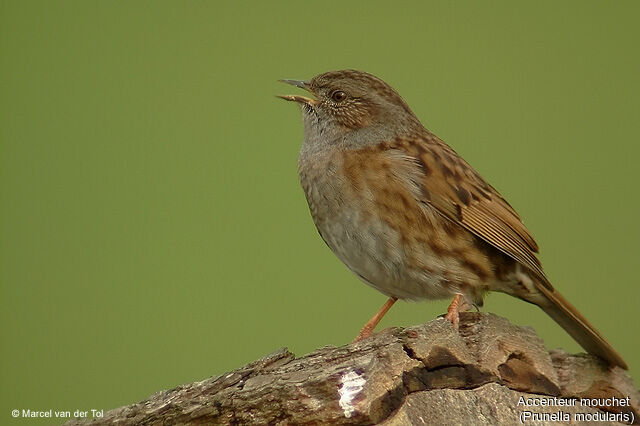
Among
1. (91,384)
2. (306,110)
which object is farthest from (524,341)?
(91,384)

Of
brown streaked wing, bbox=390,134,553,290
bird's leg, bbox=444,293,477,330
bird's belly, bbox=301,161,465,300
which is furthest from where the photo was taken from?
brown streaked wing, bbox=390,134,553,290

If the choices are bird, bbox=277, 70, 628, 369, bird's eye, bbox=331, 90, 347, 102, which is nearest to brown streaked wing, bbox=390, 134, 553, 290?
bird, bbox=277, 70, 628, 369

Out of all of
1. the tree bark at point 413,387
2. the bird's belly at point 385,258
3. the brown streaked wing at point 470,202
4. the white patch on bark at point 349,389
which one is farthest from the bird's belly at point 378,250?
the white patch on bark at point 349,389

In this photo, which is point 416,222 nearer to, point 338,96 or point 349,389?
point 338,96

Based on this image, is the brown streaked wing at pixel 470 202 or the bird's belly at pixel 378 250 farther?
the brown streaked wing at pixel 470 202

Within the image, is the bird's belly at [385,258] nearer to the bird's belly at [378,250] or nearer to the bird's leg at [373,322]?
the bird's belly at [378,250]

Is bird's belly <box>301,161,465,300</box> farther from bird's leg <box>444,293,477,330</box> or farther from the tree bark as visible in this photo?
the tree bark

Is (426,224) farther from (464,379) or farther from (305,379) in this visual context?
(305,379)

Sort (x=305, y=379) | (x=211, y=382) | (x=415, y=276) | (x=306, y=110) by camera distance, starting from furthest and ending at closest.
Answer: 1. (x=306, y=110)
2. (x=415, y=276)
3. (x=211, y=382)
4. (x=305, y=379)
